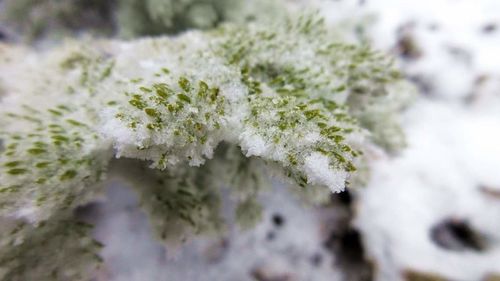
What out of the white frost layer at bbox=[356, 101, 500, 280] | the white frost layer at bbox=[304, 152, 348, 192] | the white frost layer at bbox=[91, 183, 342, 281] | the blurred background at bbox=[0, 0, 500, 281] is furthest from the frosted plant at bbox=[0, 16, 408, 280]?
the white frost layer at bbox=[356, 101, 500, 280]

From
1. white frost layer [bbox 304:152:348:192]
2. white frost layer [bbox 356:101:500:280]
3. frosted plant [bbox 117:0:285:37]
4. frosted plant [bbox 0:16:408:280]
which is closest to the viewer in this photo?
white frost layer [bbox 304:152:348:192]

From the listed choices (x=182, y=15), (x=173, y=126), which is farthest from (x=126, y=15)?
(x=173, y=126)

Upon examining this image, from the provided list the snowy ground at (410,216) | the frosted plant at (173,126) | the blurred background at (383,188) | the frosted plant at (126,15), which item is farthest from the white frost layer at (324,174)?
the frosted plant at (126,15)

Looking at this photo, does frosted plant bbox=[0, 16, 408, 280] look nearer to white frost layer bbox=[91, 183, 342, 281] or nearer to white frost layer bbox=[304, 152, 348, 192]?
white frost layer bbox=[304, 152, 348, 192]

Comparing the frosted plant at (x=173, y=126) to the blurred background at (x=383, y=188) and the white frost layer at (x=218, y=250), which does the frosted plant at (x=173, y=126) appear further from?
the white frost layer at (x=218, y=250)

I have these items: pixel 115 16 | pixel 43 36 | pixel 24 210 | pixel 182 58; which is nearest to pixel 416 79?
pixel 182 58

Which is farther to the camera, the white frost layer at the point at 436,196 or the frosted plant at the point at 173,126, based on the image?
the white frost layer at the point at 436,196

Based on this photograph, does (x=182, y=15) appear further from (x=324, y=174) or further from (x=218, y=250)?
(x=324, y=174)
